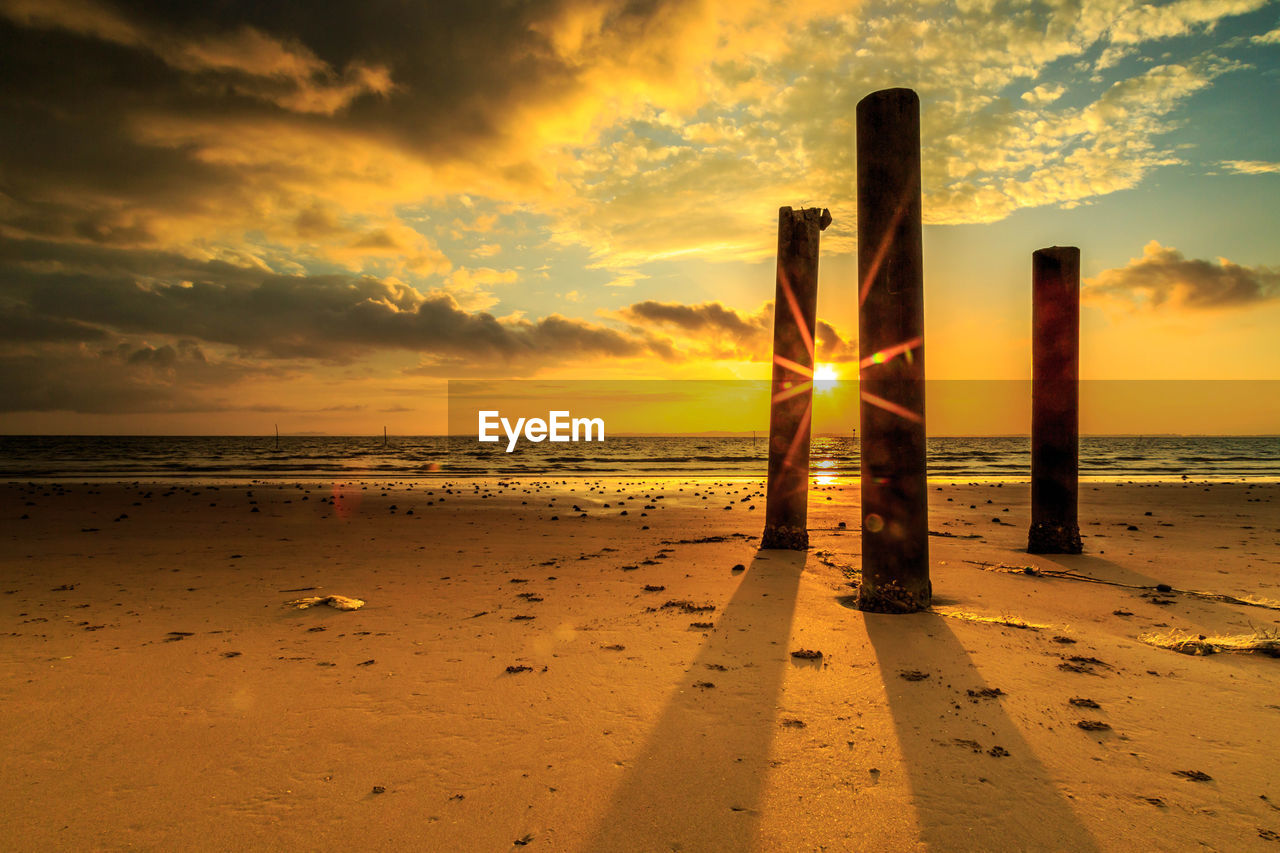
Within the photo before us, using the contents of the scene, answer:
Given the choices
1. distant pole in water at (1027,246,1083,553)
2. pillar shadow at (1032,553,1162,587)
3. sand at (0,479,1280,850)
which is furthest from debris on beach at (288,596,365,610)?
distant pole in water at (1027,246,1083,553)

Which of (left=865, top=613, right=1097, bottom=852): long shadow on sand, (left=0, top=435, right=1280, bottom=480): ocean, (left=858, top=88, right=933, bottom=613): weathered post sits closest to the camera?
(left=865, top=613, right=1097, bottom=852): long shadow on sand

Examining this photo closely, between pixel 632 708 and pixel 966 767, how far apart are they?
77.2 inches

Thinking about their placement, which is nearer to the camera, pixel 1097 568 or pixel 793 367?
pixel 1097 568

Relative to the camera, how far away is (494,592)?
7.57 m

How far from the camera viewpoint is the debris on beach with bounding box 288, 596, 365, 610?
680 cm

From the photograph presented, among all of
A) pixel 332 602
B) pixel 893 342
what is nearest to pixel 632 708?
pixel 893 342

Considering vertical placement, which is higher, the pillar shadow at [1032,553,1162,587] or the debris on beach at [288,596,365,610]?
the pillar shadow at [1032,553,1162,587]

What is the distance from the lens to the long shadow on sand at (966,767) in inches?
114

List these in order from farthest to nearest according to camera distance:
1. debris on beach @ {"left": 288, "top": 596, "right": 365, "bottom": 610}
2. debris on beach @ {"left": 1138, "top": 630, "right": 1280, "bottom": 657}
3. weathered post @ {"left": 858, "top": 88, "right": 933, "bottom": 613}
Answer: debris on beach @ {"left": 288, "top": 596, "right": 365, "bottom": 610} < weathered post @ {"left": 858, "top": 88, "right": 933, "bottom": 613} < debris on beach @ {"left": 1138, "top": 630, "right": 1280, "bottom": 657}

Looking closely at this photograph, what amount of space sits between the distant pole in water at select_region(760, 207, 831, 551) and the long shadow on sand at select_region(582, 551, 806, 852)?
3.95 metres

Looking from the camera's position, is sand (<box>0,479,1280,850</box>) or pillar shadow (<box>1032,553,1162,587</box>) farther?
pillar shadow (<box>1032,553,1162,587</box>)

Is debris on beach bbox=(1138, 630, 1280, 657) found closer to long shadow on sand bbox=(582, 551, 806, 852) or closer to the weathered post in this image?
the weathered post

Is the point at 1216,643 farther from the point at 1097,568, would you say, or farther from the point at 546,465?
the point at 546,465

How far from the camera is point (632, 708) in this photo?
4227mm
